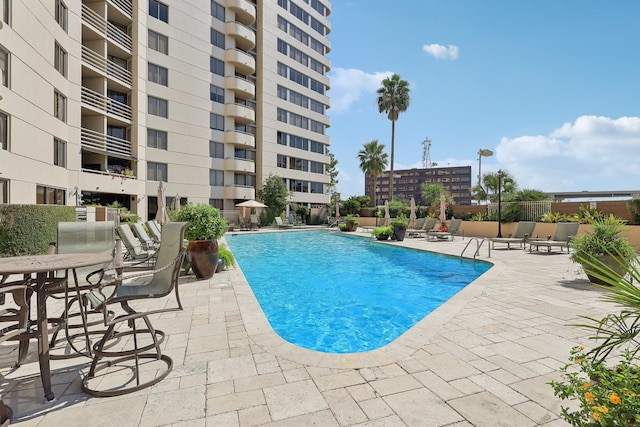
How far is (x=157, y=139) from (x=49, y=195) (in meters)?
10.7

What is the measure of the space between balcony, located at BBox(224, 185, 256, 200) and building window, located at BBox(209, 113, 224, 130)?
539 cm

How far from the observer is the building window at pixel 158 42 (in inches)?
929

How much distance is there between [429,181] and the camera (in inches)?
4151

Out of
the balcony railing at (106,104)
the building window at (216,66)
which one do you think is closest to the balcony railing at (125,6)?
the balcony railing at (106,104)

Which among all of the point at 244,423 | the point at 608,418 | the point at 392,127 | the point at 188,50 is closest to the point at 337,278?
the point at 244,423

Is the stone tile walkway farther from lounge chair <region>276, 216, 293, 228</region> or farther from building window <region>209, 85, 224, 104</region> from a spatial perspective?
building window <region>209, 85, 224, 104</region>

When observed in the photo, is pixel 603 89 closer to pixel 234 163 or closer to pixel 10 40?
pixel 10 40

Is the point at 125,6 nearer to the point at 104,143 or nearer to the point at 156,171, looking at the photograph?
the point at 104,143

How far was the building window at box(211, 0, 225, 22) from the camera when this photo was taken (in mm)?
28250

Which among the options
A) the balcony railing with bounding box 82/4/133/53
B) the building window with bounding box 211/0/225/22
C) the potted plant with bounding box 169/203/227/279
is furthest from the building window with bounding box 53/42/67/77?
the building window with bounding box 211/0/225/22

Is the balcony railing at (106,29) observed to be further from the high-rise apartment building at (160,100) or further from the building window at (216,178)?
the building window at (216,178)

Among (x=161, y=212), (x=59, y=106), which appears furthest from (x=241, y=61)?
(x=161, y=212)

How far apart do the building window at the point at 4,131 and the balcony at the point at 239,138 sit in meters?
18.6

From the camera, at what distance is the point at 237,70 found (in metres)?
30.9
